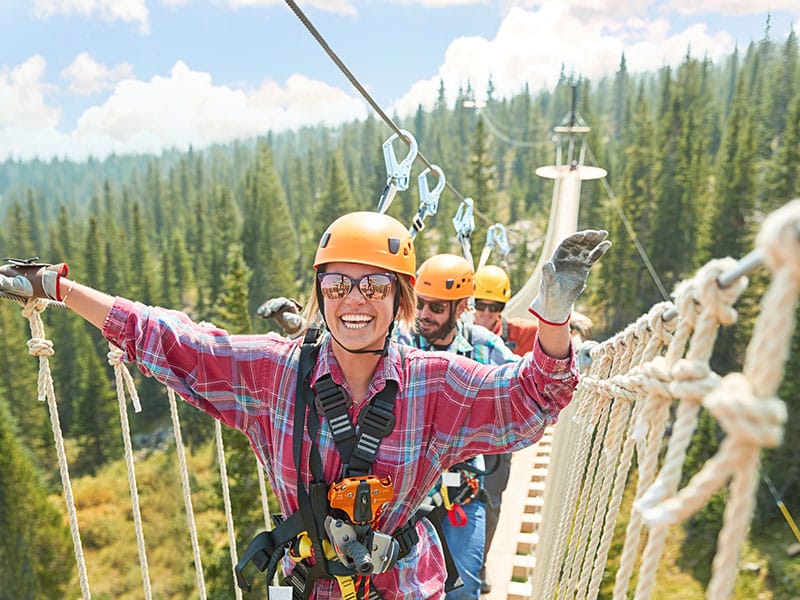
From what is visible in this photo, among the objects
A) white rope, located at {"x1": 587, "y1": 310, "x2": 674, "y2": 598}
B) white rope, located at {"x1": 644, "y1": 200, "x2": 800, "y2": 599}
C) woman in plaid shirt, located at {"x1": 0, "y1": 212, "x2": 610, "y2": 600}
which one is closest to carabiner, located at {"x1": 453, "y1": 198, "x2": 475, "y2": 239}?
→ woman in plaid shirt, located at {"x1": 0, "y1": 212, "x2": 610, "y2": 600}

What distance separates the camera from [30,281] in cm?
187

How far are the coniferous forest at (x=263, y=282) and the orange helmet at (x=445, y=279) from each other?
335 cm

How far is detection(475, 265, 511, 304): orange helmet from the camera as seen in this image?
14.9 feet

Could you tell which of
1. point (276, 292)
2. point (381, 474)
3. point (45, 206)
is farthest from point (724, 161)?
point (45, 206)

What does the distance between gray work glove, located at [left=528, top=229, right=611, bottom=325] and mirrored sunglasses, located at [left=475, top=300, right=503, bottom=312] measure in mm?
2825

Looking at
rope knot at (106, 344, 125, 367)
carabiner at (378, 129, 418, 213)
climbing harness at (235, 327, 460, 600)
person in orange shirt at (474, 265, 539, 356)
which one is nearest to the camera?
climbing harness at (235, 327, 460, 600)

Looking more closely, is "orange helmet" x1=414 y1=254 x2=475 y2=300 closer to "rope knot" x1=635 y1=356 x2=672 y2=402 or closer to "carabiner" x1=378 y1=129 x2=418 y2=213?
"carabiner" x1=378 y1=129 x2=418 y2=213

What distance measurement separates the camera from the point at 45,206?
340 feet

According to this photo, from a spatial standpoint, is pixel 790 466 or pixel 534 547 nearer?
pixel 534 547

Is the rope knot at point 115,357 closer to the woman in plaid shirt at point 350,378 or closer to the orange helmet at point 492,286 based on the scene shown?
the woman in plaid shirt at point 350,378

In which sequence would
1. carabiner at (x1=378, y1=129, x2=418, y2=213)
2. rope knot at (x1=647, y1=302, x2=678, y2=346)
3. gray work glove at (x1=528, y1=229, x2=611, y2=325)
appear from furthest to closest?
carabiner at (x1=378, y1=129, x2=418, y2=213) < gray work glove at (x1=528, y1=229, x2=611, y2=325) < rope knot at (x1=647, y1=302, x2=678, y2=346)

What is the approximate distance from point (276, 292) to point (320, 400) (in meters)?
39.7

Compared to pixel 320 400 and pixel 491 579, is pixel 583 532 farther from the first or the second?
pixel 491 579

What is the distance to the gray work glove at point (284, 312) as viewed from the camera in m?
2.90
